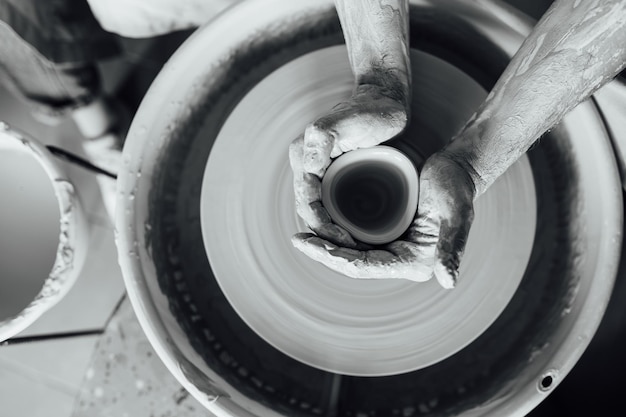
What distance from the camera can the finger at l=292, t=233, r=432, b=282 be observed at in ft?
3.16

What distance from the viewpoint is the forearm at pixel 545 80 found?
0.93 m

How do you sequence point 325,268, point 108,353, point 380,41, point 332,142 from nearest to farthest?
point 332,142, point 380,41, point 325,268, point 108,353

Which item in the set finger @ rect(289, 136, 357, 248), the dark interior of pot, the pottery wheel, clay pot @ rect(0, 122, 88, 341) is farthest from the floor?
finger @ rect(289, 136, 357, 248)

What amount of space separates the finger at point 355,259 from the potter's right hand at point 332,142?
0.04 metres

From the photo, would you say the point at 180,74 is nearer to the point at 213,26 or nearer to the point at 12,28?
the point at 213,26

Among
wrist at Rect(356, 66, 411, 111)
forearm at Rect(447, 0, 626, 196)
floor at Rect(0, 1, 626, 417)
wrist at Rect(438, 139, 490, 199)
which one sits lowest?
floor at Rect(0, 1, 626, 417)

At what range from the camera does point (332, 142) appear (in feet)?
3.26

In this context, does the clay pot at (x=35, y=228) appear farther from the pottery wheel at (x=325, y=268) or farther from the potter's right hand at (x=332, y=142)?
the potter's right hand at (x=332, y=142)

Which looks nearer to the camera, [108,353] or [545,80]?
[545,80]

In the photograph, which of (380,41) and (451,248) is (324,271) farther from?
(380,41)

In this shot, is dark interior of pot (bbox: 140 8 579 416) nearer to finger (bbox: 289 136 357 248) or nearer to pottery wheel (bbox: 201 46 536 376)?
pottery wheel (bbox: 201 46 536 376)

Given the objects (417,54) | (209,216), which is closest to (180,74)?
(209,216)

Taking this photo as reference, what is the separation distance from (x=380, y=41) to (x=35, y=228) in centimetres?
94

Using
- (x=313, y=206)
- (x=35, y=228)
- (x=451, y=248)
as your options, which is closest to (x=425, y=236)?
(x=451, y=248)
